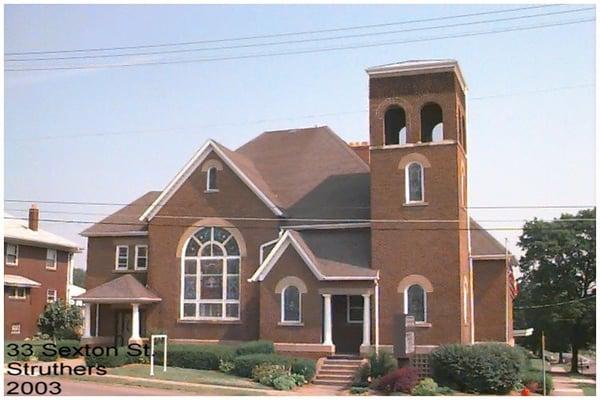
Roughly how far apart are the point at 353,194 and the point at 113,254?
9.06m

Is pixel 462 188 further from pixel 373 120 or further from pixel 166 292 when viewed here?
pixel 166 292

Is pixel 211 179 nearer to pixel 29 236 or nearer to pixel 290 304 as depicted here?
pixel 290 304

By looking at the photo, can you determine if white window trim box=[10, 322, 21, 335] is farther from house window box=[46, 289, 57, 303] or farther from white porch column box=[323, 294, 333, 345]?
white porch column box=[323, 294, 333, 345]

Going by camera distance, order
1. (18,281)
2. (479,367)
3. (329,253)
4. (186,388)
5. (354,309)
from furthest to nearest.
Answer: (18,281)
(354,309)
(329,253)
(479,367)
(186,388)

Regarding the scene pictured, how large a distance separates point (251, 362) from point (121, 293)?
20.7 feet

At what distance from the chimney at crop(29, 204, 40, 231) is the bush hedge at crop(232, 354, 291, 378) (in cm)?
887

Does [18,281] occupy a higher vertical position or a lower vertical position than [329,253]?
lower

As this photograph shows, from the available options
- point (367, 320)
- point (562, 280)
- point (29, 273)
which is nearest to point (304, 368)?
point (367, 320)

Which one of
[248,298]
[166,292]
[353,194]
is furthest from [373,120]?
[166,292]

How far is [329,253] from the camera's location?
91.7 ft

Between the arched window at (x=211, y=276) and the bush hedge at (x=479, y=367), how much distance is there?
25.8 ft

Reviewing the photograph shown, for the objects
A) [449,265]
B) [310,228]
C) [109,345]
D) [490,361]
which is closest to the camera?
[490,361]

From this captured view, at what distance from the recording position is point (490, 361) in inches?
918

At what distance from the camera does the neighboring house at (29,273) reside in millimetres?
35031
